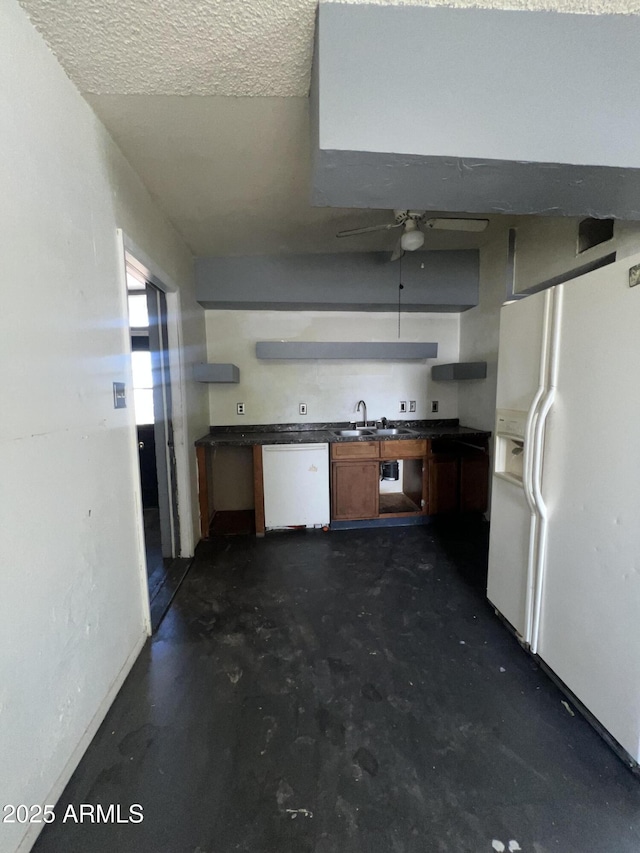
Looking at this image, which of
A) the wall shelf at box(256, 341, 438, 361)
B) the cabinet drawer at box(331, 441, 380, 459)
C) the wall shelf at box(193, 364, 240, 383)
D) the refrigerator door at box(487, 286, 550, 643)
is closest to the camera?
the refrigerator door at box(487, 286, 550, 643)

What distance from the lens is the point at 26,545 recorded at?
99 cm

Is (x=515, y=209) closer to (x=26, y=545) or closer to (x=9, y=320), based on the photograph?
(x=9, y=320)

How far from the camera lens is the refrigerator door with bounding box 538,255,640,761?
1.13 metres

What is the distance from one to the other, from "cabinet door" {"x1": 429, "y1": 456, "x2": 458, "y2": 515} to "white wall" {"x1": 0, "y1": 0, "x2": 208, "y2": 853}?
2.52 m

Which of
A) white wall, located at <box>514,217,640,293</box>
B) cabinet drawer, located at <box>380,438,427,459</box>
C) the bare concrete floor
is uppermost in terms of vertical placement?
white wall, located at <box>514,217,640,293</box>

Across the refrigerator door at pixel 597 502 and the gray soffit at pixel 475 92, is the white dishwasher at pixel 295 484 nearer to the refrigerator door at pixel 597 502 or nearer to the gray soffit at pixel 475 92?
the refrigerator door at pixel 597 502

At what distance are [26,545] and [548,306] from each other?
2131 mm

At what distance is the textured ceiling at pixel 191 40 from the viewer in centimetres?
101

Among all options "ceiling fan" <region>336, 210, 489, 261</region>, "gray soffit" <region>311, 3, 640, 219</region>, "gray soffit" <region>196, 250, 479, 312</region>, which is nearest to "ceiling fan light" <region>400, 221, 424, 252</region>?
"ceiling fan" <region>336, 210, 489, 261</region>

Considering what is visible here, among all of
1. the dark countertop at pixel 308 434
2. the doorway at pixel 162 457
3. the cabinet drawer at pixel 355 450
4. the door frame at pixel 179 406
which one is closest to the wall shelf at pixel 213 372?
the door frame at pixel 179 406

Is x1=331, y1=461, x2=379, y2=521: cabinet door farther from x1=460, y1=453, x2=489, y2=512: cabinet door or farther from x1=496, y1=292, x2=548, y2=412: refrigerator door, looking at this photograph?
x1=496, y1=292, x2=548, y2=412: refrigerator door

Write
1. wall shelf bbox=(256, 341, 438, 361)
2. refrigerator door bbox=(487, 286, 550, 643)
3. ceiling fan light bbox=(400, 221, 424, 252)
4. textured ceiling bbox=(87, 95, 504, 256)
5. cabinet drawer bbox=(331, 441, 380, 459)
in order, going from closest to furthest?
textured ceiling bbox=(87, 95, 504, 256), refrigerator door bbox=(487, 286, 550, 643), ceiling fan light bbox=(400, 221, 424, 252), cabinet drawer bbox=(331, 441, 380, 459), wall shelf bbox=(256, 341, 438, 361)

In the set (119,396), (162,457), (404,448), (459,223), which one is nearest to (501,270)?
(459,223)

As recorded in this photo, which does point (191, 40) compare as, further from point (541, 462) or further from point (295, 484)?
point (295, 484)
